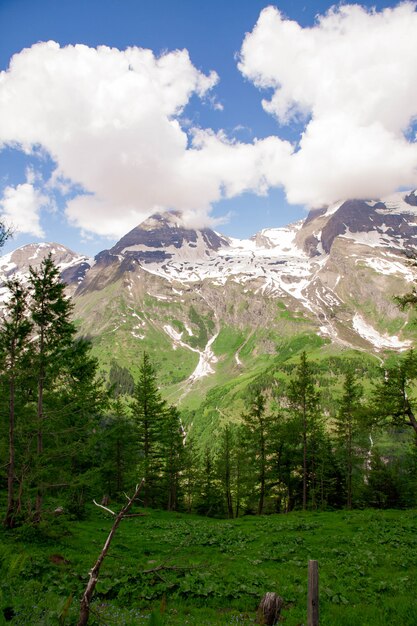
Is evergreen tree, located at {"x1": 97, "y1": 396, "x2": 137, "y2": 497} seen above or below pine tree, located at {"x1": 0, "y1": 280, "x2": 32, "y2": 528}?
below

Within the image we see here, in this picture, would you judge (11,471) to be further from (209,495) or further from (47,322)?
(209,495)

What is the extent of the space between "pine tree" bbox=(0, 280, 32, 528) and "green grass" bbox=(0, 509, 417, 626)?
3.36 metres

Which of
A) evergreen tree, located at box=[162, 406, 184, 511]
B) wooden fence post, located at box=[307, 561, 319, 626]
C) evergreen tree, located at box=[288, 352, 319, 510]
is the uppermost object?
evergreen tree, located at box=[288, 352, 319, 510]

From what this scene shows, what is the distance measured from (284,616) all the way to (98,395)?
→ 26.8 meters

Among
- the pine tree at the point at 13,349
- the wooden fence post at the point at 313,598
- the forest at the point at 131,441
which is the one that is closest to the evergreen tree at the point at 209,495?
the forest at the point at 131,441

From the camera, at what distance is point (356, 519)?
27938mm

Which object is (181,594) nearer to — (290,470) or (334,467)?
(290,470)

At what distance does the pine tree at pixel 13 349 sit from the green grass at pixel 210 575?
3.36 m

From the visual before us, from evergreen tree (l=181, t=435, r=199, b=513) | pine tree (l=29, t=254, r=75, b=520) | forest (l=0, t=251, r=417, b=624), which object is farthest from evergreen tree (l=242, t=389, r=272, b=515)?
pine tree (l=29, t=254, r=75, b=520)

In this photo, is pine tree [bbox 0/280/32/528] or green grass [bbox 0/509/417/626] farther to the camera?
pine tree [bbox 0/280/32/528]

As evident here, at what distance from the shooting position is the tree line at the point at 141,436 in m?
20.9

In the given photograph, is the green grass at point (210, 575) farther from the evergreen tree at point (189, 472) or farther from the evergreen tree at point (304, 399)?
the evergreen tree at point (189, 472)

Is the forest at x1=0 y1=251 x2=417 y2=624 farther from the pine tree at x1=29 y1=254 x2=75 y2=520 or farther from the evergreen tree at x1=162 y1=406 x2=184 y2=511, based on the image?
the evergreen tree at x1=162 y1=406 x2=184 y2=511

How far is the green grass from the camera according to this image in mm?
9508
